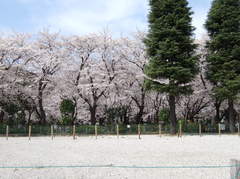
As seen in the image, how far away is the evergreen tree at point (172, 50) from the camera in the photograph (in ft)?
86.6

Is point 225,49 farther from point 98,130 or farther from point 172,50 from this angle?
point 98,130

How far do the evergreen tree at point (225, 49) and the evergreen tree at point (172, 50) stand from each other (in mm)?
2713

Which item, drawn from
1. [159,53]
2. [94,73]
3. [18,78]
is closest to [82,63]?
[94,73]

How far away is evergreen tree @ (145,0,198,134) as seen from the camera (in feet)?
86.6

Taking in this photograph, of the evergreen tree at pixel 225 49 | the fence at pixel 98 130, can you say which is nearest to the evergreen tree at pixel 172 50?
the evergreen tree at pixel 225 49

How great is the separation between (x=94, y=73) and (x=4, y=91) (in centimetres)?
938

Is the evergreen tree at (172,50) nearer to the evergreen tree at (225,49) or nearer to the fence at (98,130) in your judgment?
the evergreen tree at (225,49)

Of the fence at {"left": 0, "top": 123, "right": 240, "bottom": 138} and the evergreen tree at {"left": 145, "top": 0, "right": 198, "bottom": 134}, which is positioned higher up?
the evergreen tree at {"left": 145, "top": 0, "right": 198, "bottom": 134}

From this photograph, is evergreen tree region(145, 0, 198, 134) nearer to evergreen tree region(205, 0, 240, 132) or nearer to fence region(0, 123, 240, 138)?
evergreen tree region(205, 0, 240, 132)

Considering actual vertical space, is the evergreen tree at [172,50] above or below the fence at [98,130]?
above

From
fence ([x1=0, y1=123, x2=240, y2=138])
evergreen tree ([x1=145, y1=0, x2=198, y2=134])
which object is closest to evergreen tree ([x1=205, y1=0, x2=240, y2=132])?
evergreen tree ([x1=145, y1=0, x2=198, y2=134])

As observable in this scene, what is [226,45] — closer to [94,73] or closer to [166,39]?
[166,39]

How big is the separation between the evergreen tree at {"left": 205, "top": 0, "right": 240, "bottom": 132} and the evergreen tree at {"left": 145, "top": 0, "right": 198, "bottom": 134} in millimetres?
2713

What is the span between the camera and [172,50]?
2636cm
